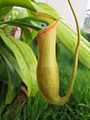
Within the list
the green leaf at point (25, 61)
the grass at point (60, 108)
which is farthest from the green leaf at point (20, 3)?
the grass at point (60, 108)

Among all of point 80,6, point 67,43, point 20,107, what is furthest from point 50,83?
point 80,6

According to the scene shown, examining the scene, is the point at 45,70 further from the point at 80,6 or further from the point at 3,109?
the point at 80,6

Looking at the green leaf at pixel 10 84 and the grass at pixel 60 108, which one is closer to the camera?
the green leaf at pixel 10 84

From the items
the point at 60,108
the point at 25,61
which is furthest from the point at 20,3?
the point at 60,108

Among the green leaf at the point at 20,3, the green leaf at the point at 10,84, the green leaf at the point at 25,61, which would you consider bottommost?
the green leaf at the point at 10,84

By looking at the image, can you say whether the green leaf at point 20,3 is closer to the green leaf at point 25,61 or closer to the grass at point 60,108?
the green leaf at point 25,61

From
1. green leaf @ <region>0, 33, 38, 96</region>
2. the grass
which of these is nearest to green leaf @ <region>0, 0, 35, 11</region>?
green leaf @ <region>0, 33, 38, 96</region>

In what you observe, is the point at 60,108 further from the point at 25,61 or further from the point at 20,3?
the point at 20,3

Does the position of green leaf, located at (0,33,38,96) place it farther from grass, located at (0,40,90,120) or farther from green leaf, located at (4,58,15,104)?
grass, located at (0,40,90,120)
